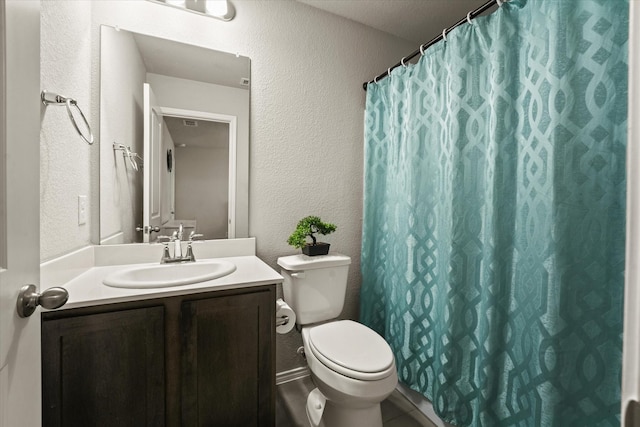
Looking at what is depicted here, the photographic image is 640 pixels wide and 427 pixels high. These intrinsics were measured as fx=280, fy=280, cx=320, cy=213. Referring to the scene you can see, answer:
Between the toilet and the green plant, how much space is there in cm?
10

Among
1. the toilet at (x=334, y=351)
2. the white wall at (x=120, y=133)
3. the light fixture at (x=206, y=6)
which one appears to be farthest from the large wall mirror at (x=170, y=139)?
the toilet at (x=334, y=351)

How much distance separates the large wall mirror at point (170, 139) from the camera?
4.61 ft

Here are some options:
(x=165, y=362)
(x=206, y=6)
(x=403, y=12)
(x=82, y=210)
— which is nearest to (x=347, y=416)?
(x=165, y=362)

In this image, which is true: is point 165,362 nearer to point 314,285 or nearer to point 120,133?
point 314,285

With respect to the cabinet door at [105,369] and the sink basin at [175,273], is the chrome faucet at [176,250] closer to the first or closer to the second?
the sink basin at [175,273]

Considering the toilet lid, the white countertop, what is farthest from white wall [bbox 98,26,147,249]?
the toilet lid

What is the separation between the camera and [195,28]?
1.55 meters

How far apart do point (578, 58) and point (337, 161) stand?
4.16 feet

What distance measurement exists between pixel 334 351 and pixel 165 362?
2.25 feet

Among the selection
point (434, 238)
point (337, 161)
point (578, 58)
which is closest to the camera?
point (578, 58)

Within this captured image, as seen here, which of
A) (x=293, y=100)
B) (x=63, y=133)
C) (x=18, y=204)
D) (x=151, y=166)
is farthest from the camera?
(x=293, y=100)

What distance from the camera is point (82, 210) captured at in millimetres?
1230

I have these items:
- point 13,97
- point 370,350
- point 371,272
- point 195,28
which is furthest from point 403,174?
point 13,97

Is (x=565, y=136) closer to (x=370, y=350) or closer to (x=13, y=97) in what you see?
(x=370, y=350)
